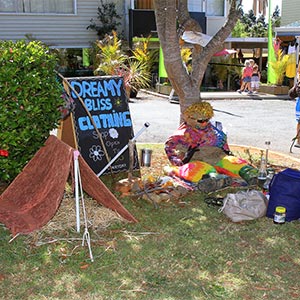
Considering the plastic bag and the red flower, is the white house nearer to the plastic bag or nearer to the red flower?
the red flower

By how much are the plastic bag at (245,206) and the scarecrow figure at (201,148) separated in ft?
3.69

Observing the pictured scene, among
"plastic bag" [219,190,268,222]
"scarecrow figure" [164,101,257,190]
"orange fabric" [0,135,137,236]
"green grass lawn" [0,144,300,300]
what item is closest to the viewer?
"green grass lawn" [0,144,300,300]

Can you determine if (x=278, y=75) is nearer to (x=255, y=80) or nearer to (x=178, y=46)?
(x=255, y=80)

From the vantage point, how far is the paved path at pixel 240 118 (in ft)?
30.5

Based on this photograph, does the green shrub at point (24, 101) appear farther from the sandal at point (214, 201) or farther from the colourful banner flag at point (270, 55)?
the colourful banner flag at point (270, 55)

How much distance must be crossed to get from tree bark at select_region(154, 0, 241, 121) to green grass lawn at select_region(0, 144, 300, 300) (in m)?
2.74

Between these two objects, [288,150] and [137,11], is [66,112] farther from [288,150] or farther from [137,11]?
[137,11]

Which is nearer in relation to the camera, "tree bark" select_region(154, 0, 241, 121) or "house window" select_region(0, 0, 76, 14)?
"tree bark" select_region(154, 0, 241, 121)

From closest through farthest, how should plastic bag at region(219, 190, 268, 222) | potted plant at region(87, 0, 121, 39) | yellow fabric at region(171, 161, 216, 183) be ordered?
plastic bag at region(219, 190, 268, 222), yellow fabric at region(171, 161, 216, 183), potted plant at region(87, 0, 121, 39)

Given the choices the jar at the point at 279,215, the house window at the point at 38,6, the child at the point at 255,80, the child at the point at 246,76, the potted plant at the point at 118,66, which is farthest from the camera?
the house window at the point at 38,6

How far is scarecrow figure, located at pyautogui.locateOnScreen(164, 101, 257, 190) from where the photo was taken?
6230mm

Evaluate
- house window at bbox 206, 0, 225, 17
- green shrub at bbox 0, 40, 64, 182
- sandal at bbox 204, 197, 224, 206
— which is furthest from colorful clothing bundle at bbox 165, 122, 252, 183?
house window at bbox 206, 0, 225, 17

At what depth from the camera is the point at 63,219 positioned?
15.8 feet

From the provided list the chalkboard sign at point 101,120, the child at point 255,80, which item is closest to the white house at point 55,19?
the child at point 255,80
